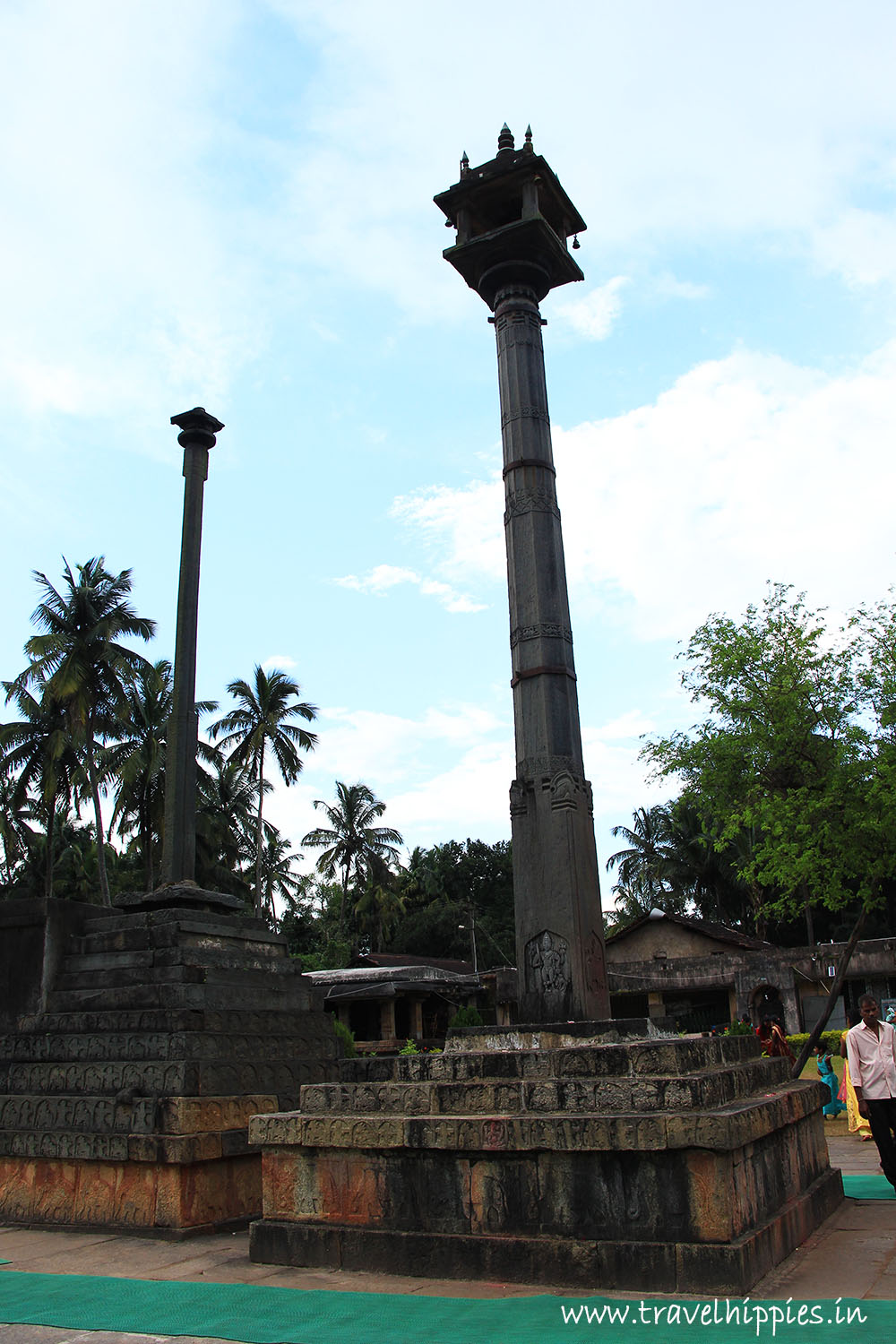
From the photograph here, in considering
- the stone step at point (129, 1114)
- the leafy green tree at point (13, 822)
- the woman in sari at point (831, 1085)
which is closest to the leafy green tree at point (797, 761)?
the woman in sari at point (831, 1085)

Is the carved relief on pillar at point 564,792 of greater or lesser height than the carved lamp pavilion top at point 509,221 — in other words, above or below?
below

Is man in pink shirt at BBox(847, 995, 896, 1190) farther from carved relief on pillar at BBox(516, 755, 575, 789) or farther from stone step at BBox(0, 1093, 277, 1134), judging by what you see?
stone step at BBox(0, 1093, 277, 1134)

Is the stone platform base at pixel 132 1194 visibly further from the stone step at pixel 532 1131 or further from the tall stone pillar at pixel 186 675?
the tall stone pillar at pixel 186 675

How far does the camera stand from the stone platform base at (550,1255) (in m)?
4.17

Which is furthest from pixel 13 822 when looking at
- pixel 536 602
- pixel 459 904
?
pixel 536 602

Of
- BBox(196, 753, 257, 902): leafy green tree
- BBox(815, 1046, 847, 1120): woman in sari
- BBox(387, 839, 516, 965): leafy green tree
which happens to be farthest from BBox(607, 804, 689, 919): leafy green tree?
BBox(815, 1046, 847, 1120): woman in sari

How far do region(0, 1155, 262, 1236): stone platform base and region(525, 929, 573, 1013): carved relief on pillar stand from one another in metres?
2.32

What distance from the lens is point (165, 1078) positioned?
6.66 meters

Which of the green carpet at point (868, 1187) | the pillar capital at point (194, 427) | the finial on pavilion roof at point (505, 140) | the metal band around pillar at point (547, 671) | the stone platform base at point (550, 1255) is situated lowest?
the green carpet at point (868, 1187)

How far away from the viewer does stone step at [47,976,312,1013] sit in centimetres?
723

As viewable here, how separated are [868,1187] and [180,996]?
5179 mm

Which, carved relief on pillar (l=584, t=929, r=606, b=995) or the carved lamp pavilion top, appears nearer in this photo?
carved relief on pillar (l=584, t=929, r=606, b=995)

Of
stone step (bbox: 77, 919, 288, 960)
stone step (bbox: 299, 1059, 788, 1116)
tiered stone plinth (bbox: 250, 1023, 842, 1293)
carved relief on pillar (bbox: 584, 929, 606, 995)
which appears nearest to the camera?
tiered stone plinth (bbox: 250, 1023, 842, 1293)

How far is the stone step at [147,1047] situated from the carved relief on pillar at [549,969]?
2.28m
